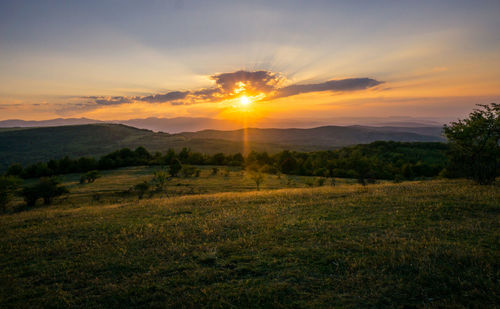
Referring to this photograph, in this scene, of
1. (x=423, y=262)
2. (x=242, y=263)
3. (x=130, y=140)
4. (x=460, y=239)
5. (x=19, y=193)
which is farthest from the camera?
(x=130, y=140)

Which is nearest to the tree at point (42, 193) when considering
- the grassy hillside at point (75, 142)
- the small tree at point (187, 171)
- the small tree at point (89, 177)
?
the small tree at point (89, 177)

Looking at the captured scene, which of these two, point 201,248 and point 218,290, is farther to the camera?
point 201,248

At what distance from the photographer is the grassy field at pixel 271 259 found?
598 cm

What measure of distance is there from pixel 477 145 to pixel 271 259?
76.3ft

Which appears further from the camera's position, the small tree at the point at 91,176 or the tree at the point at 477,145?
the small tree at the point at 91,176

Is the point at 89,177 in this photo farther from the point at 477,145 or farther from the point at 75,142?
the point at 75,142

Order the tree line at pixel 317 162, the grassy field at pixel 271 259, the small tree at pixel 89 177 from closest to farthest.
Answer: the grassy field at pixel 271 259 < the small tree at pixel 89 177 < the tree line at pixel 317 162

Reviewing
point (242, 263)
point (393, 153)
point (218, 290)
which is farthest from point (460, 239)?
point (393, 153)

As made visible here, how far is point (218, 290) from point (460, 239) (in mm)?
8717

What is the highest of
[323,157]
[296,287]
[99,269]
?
[296,287]

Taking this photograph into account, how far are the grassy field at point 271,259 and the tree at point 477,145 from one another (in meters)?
7.67

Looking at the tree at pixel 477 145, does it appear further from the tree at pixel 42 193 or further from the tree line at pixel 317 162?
the tree at pixel 42 193

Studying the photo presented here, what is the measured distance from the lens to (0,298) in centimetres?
651

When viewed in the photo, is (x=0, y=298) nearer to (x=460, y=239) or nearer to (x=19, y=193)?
(x=460, y=239)
